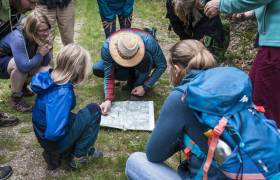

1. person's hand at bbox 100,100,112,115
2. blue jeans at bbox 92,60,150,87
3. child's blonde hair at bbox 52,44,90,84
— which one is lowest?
person's hand at bbox 100,100,112,115

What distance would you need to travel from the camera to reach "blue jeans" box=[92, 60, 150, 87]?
4.58 m

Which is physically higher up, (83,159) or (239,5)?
(239,5)

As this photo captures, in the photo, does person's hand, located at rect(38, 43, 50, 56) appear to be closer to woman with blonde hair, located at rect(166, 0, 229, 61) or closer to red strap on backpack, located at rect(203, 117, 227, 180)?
woman with blonde hair, located at rect(166, 0, 229, 61)

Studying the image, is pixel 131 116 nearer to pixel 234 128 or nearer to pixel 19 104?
pixel 19 104

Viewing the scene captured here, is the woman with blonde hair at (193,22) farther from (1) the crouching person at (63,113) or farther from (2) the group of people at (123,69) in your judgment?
(1) the crouching person at (63,113)

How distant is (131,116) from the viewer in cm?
418

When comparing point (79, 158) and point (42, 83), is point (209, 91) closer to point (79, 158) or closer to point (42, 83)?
point (42, 83)

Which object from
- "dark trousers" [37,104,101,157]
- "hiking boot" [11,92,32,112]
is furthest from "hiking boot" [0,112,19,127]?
"dark trousers" [37,104,101,157]

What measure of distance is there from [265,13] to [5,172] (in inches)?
87.3

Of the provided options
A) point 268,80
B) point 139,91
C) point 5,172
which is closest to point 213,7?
point 268,80

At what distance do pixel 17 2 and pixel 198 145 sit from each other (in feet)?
7.92

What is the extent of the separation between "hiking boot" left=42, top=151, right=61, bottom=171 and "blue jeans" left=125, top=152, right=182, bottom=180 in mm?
871

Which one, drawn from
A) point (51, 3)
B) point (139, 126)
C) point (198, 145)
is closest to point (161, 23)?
point (51, 3)

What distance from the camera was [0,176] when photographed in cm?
329
